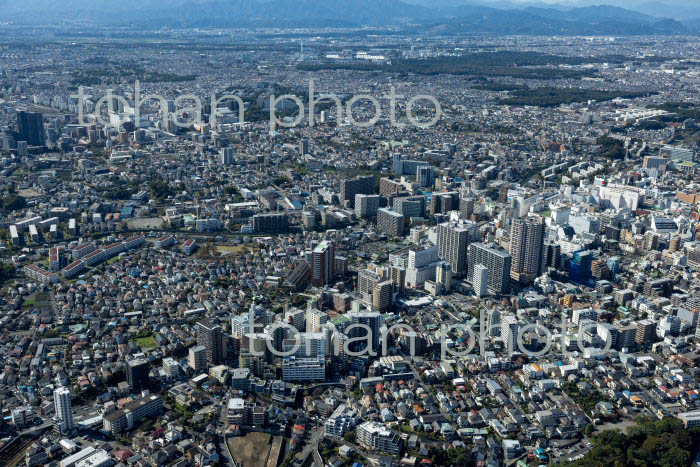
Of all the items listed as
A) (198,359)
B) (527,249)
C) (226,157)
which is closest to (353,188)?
(527,249)

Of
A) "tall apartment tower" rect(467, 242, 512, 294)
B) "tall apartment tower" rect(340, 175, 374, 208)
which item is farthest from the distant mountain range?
"tall apartment tower" rect(467, 242, 512, 294)

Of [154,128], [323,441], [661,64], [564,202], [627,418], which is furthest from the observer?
[661,64]

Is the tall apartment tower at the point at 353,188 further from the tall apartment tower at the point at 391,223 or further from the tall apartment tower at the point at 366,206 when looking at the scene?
the tall apartment tower at the point at 391,223

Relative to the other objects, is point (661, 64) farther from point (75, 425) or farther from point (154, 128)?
point (75, 425)

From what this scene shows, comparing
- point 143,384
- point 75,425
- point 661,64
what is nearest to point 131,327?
point 143,384

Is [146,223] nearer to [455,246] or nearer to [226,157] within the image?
[226,157]

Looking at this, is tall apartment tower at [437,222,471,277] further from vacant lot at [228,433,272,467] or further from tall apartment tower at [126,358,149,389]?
tall apartment tower at [126,358,149,389]
